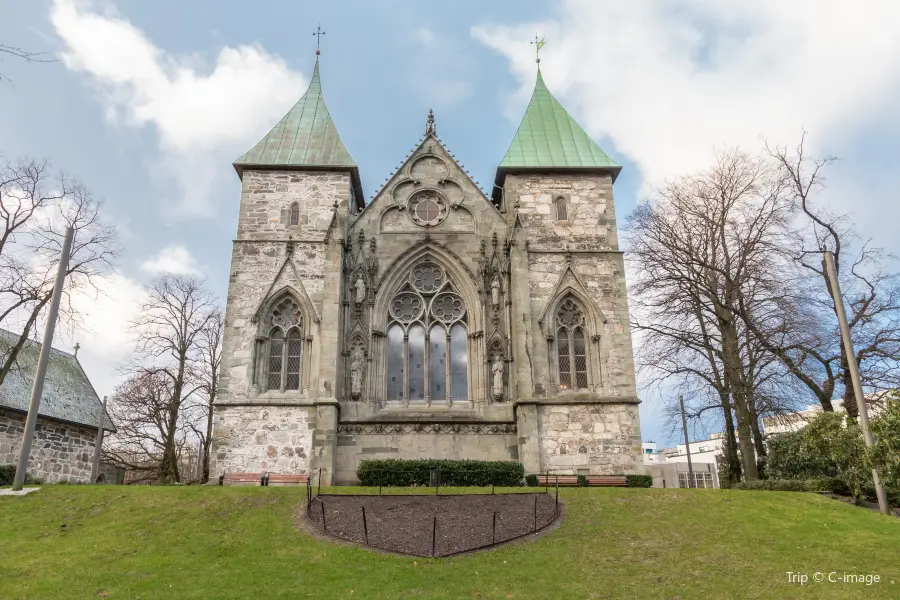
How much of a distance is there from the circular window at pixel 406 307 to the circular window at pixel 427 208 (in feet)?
8.69

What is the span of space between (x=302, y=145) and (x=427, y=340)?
871 cm

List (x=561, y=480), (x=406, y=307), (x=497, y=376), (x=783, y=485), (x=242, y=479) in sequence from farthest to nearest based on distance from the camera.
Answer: (x=406, y=307)
(x=497, y=376)
(x=242, y=479)
(x=561, y=480)
(x=783, y=485)

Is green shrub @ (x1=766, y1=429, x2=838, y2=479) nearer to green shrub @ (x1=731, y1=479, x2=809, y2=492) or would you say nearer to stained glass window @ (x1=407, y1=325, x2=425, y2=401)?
green shrub @ (x1=731, y1=479, x2=809, y2=492)

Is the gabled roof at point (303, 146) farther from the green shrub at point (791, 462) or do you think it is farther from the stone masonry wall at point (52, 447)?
the green shrub at point (791, 462)

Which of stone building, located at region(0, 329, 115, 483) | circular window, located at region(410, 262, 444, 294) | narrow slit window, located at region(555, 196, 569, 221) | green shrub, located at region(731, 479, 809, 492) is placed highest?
narrow slit window, located at region(555, 196, 569, 221)

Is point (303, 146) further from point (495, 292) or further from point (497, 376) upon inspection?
point (497, 376)

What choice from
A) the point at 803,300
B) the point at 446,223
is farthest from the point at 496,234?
the point at 803,300

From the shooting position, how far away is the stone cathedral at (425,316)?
891 inches

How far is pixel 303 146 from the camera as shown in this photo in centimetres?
2703

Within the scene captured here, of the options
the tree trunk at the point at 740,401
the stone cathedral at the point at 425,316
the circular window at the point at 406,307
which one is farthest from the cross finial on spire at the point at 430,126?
the tree trunk at the point at 740,401

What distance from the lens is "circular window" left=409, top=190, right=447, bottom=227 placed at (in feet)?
85.3

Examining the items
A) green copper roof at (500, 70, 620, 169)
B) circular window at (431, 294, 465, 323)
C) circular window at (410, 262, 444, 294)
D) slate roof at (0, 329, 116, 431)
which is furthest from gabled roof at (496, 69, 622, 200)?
slate roof at (0, 329, 116, 431)

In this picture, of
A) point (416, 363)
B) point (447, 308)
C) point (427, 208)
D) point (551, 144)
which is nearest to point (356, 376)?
point (416, 363)

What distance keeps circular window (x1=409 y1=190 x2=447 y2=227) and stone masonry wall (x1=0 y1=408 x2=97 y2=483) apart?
15849 mm
